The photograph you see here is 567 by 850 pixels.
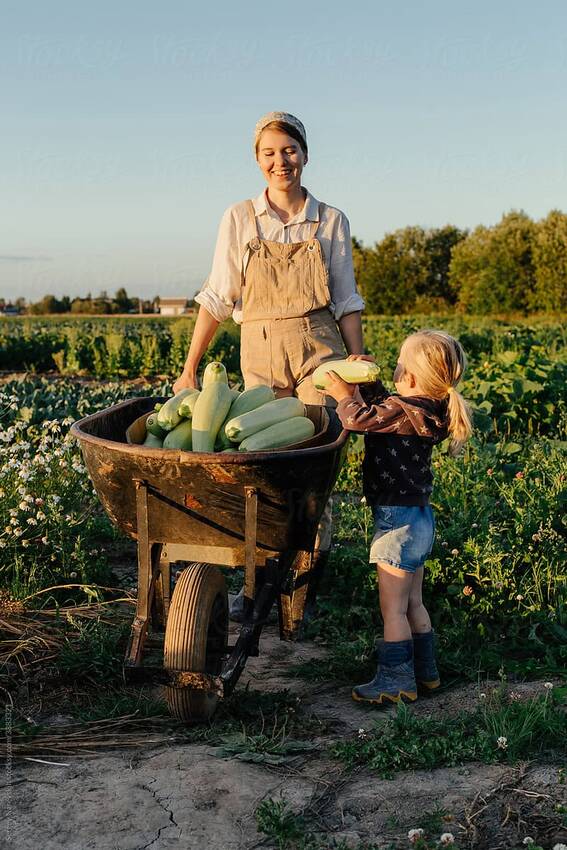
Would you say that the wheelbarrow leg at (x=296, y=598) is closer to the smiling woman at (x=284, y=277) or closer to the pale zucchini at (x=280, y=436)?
the pale zucchini at (x=280, y=436)

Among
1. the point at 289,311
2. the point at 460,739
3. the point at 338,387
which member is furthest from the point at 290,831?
the point at 289,311

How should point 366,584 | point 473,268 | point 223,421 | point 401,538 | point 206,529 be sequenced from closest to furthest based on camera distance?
point 206,529, point 223,421, point 401,538, point 366,584, point 473,268

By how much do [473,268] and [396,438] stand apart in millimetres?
58582

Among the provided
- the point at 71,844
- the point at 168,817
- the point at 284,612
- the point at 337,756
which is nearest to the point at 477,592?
the point at 284,612

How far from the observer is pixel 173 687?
115 inches

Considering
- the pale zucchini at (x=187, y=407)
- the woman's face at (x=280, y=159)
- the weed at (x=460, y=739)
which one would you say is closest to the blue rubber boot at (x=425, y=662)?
the weed at (x=460, y=739)

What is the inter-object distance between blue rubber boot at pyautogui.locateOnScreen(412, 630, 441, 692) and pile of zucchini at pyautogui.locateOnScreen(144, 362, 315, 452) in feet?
3.23

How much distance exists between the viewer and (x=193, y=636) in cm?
293

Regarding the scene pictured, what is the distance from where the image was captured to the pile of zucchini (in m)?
3.09

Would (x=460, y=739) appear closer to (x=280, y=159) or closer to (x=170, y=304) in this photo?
(x=280, y=159)

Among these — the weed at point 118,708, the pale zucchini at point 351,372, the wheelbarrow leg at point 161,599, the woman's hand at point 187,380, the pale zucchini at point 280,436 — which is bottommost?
the weed at point 118,708

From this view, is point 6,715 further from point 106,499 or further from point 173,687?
point 106,499

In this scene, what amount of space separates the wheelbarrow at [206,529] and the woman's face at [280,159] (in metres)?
1.44

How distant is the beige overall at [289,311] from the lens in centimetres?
399
